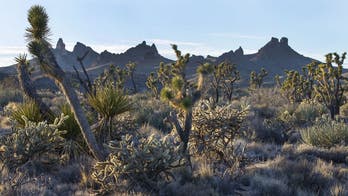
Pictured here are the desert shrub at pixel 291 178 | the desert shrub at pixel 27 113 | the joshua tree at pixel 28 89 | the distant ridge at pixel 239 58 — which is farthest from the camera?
the distant ridge at pixel 239 58

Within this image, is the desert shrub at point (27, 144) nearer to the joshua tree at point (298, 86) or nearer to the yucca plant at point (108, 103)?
the yucca plant at point (108, 103)

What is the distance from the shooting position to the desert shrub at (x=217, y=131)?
7.93m

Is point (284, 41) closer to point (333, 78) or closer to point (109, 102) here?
point (333, 78)

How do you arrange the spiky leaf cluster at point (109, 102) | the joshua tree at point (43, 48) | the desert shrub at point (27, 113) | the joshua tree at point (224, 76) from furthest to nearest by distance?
1. the joshua tree at point (224, 76)
2. the desert shrub at point (27, 113)
3. the spiky leaf cluster at point (109, 102)
4. the joshua tree at point (43, 48)

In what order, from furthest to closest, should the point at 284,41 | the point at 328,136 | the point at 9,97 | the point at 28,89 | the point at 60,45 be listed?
the point at 60,45 → the point at 284,41 → the point at 9,97 → the point at 328,136 → the point at 28,89

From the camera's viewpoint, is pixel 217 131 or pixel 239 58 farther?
pixel 239 58

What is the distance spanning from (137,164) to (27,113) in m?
3.83

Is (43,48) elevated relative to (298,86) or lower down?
elevated

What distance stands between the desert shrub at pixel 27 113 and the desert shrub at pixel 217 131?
3.58 m

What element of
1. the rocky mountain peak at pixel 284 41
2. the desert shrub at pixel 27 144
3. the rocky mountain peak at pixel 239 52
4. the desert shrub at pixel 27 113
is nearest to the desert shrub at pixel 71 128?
the desert shrub at pixel 27 144

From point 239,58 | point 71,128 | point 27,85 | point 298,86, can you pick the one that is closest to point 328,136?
point 71,128

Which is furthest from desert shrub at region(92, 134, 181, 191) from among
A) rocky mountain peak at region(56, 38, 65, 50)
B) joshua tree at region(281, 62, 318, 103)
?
rocky mountain peak at region(56, 38, 65, 50)

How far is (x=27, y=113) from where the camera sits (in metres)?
8.56

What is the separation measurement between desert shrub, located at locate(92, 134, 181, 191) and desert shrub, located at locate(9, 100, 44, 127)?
120 inches
